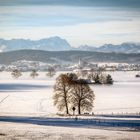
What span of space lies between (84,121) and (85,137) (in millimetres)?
15695

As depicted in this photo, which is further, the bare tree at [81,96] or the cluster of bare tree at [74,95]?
the cluster of bare tree at [74,95]

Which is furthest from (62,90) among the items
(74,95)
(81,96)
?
(81,96)

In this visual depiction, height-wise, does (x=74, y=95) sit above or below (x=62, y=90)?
below

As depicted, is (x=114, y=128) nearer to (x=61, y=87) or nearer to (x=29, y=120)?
(x=29, y=120)

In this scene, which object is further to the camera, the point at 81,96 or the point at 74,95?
the point at 74,95

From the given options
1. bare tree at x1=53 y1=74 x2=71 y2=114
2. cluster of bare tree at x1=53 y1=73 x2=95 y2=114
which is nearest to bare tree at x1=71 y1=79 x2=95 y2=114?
cluster of bare tree at x1=53 y1=73 x2=95 y2=114

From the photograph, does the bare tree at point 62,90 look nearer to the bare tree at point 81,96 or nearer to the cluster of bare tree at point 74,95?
the cluster of bare tree at point 74,95

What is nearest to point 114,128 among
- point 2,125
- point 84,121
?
point 84,121

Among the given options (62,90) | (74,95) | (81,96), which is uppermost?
(62,90)

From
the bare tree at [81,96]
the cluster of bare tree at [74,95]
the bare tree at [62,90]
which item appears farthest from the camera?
the bare tree at [62,90]

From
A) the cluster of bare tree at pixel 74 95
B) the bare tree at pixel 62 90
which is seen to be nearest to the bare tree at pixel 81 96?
the cluster of bare tree at pixel 74 95

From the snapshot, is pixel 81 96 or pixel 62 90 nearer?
pixel 81 96

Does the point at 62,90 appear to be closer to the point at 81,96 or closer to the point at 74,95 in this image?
the point at 74,95

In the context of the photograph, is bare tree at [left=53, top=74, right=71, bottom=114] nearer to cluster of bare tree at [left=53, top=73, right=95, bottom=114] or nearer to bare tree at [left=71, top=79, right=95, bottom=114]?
cluster of bare tree at [left=53, top=73, right=95, bottom=114]
